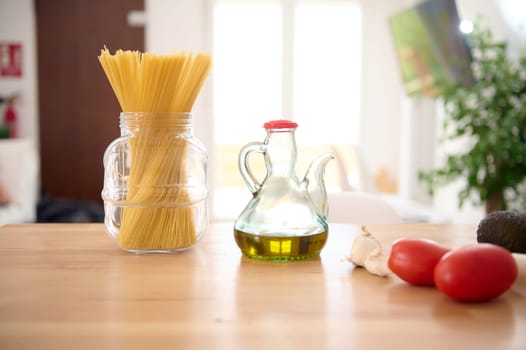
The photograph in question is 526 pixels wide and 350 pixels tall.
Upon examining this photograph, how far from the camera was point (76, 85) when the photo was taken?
15.0ft

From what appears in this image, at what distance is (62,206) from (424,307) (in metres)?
3.97

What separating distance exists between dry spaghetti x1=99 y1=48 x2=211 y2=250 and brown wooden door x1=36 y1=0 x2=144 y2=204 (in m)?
3.97

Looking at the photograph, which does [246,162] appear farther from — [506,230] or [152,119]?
[506,230]

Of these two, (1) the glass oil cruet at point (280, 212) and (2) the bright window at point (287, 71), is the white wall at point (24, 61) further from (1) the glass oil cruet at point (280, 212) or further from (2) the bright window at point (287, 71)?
(1) the glass oil cruet at point (280, 212)

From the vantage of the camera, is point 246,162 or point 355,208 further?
point 355,208

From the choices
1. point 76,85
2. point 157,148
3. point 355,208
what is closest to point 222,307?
point 157,148

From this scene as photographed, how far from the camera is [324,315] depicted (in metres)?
0.50

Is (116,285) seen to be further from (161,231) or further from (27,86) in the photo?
(27,86)

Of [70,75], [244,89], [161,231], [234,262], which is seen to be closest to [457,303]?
A: [234,262]

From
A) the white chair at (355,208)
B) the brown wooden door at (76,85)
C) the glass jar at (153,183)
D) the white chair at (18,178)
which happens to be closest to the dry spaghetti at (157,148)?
the glass jar at (153,183)

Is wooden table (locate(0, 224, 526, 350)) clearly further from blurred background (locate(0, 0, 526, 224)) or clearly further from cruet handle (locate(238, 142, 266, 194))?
blurred background (locate(0, 0, 526, 224))

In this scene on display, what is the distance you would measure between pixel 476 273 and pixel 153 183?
430 mm

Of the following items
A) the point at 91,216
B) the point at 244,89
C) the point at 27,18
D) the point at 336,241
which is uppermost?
the point at 27,18

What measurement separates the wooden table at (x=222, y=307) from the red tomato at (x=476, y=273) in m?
0.01
